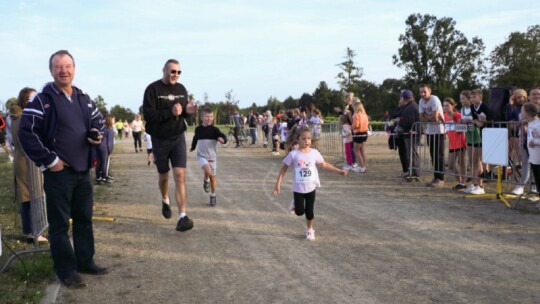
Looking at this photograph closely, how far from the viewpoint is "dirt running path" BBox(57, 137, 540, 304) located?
4402 millimetres

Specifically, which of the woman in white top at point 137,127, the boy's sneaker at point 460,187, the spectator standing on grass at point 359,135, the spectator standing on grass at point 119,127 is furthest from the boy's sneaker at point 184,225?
the spectator standing on grass at point 119,127

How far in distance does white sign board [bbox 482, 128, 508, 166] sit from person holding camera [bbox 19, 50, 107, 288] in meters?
6.95

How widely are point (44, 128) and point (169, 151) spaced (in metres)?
2.49

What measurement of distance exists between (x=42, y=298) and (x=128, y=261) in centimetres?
122

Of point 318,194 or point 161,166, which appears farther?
point 318,194

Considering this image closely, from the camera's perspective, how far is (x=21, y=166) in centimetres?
611

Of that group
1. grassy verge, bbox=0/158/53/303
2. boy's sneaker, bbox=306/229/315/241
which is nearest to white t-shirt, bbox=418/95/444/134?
boy's sneaker, bbox=306/229/315/241

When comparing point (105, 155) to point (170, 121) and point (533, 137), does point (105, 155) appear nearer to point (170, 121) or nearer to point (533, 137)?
point (170, 121)

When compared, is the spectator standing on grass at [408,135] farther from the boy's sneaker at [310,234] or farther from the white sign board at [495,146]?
the boy's sneaker at [310,234]

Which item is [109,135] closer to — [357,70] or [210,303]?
[210,303]

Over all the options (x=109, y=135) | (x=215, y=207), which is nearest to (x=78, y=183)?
(x=215, y=207)

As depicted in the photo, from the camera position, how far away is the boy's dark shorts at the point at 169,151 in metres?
6.92

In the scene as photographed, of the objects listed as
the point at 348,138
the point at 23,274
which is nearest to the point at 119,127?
the point at 348,138

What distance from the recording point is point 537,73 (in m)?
62.9
